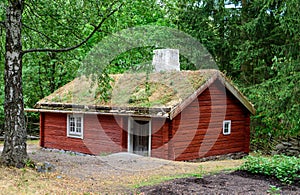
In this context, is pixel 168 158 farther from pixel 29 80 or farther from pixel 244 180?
pixel 29 80

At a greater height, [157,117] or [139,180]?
[157,117]

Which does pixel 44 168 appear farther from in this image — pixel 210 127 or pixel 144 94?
pixel 210 127

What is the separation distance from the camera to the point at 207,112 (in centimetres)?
1695

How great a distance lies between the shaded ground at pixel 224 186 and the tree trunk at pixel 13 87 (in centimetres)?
416

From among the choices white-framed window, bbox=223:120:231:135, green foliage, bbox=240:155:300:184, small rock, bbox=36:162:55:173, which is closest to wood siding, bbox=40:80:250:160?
white-framed window, bbox=223:120:231:135

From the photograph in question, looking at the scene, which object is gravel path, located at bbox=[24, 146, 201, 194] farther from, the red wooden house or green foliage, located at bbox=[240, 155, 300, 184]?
green foliage, located at bbox=[240, 155, 300, 184]

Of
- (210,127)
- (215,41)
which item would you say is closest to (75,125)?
(210,127)

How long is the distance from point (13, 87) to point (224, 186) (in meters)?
6.40

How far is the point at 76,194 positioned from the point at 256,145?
15.8 m

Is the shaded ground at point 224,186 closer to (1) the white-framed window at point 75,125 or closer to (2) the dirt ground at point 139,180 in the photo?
(2) the dirt ground at point 139,180

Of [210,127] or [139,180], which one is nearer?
[139,180]

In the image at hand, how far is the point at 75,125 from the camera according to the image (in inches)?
752

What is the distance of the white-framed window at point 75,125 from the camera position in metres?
18.8

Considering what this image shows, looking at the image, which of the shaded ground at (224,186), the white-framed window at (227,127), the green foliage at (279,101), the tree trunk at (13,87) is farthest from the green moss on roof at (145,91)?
the shaded ground at (224,186)
